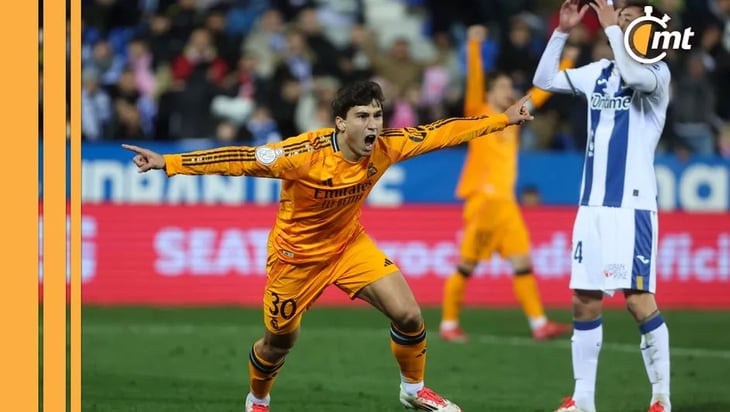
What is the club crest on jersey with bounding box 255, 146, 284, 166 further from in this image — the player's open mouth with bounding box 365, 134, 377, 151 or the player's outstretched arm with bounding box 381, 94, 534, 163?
the player's outstretched arm with bounding box 381, 94, 534, 163

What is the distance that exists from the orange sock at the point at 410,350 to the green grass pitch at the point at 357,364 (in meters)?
0.76

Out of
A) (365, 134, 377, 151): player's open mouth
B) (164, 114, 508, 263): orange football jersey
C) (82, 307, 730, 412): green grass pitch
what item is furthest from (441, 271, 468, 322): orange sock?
(365, 134, 377, 151): player's open mouth

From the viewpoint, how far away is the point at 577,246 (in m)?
8.57

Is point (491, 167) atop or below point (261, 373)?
atop

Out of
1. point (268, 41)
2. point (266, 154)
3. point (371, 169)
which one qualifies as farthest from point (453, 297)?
point (268, 41)

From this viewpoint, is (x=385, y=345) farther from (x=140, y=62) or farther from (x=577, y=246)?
(x=140, y=62)

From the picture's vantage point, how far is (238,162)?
302 inches

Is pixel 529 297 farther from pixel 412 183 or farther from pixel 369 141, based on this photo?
pixel 369 141

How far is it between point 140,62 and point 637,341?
9843 millimetres

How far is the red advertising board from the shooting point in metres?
16.4

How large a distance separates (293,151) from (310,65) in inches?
472

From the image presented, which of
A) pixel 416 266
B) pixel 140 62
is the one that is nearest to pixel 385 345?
pixel 416 266

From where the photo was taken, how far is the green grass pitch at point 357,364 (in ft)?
31.1
